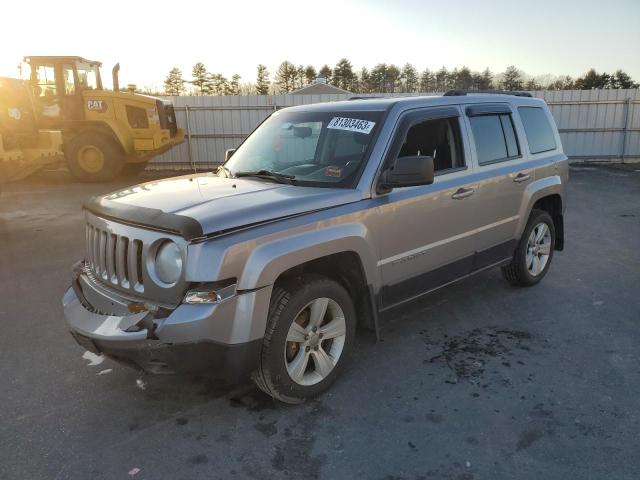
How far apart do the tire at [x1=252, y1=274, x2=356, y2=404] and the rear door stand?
1736 mm

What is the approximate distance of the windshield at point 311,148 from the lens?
12.4 feet

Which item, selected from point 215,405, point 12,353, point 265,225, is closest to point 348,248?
point 265,225

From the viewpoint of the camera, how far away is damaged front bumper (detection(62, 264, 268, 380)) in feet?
9.24

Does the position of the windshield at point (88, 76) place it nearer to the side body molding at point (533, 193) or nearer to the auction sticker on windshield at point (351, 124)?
the auction sticker on windshield at point (351, 124)

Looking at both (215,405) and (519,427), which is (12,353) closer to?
(215,405)

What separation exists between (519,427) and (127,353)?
7.59 feet

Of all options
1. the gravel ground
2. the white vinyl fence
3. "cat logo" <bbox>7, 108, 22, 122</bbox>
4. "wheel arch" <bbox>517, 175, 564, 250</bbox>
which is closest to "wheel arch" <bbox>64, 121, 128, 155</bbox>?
the white vinyl fence

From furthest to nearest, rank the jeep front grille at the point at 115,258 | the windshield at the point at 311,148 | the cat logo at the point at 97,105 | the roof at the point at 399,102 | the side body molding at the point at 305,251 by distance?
1. the cat logo at the point at 97,105
2. the roof at the point at 399,102
3. the windshield at the point at 311,148
4. the jeep front grille at the point at 115,258
5. the side body molding at the point at 305,251

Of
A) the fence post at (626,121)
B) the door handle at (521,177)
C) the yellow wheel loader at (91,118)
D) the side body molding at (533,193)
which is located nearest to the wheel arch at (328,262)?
the door handle at (521,177)

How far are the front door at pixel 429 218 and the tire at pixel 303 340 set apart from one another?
0.46 meters

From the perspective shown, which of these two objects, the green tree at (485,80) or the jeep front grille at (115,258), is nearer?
the jeep front grille at (115,258)

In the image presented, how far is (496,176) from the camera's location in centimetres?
468

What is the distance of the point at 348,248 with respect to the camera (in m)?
3.43

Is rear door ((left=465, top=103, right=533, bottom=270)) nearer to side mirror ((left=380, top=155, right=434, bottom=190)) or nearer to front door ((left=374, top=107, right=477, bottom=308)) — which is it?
front door ((left=374, top=107, right=477, bottom=308))
